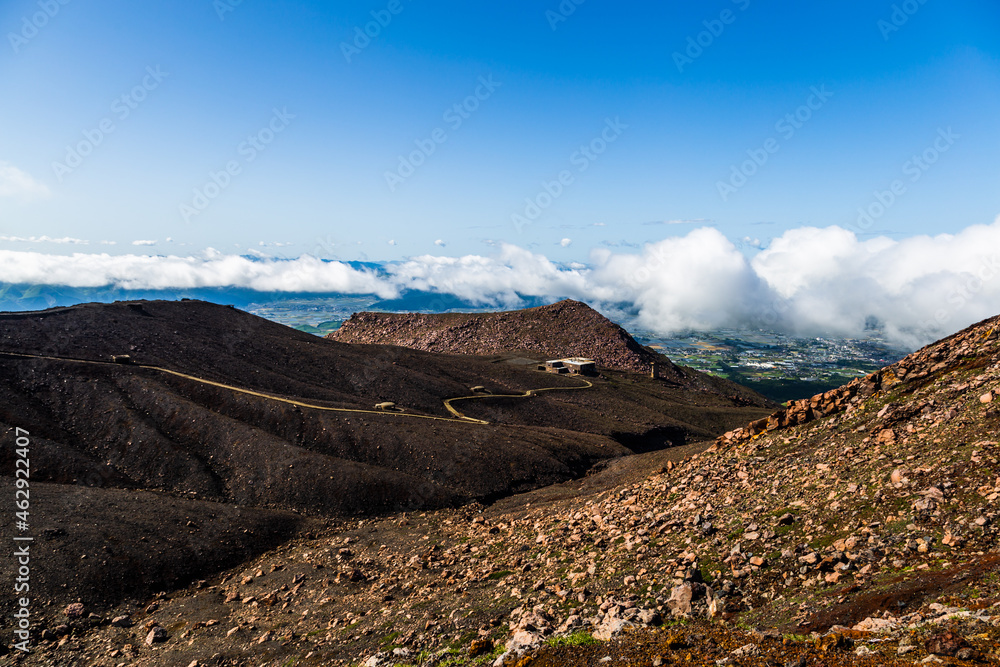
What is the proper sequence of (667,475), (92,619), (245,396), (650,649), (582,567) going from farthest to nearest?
(245,396) → (667,475) → (92,619) → (582,567) → (650,649)

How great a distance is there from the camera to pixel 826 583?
1491cm

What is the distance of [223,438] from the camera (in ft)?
146

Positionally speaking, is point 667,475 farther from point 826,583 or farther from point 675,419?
point 675,419

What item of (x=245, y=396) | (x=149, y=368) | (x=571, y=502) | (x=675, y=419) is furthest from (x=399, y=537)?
(x=675, y=419)

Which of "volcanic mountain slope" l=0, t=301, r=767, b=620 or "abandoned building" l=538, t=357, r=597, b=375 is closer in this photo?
"volcanic mountain slope" l=0, t=301, r=767, b=620

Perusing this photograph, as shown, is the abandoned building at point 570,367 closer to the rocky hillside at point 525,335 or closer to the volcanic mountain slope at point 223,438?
the rocky hillside at point 525,335

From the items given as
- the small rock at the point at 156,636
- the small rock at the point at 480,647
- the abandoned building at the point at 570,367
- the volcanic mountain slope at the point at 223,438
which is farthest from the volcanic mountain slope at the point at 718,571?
the abandoned building at the point at 570,367

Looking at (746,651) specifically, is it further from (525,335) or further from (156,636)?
(525,335)

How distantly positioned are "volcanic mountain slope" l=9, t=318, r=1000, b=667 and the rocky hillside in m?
90.8

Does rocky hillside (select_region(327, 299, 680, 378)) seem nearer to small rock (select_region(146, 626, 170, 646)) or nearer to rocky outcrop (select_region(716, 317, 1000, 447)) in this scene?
rocky outcrop (select_region(716, 317, 1000, 447))

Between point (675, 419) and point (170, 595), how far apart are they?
6898 cm

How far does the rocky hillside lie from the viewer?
404 feet

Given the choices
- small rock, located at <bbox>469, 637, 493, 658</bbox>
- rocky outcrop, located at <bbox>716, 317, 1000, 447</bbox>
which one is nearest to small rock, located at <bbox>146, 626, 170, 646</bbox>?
small rock, located at <bbox>469, 637, 493, 658</bbox>

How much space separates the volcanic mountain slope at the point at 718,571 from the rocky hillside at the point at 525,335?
298ft
